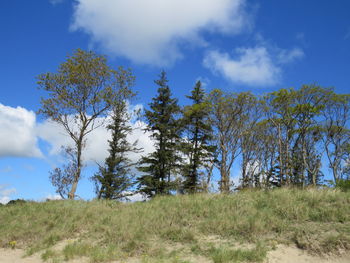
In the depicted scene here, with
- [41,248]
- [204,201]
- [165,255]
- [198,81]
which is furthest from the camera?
[198,81]

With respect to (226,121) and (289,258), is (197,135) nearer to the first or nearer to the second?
(226,121)

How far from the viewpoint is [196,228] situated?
801 centimetres

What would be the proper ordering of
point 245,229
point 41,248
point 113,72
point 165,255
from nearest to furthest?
point 165,255
point 245,229
point 41,248
point 113,72

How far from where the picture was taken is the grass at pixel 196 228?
6.57m

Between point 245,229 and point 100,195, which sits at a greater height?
point 100,195

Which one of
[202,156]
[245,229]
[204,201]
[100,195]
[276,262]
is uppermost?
[202,156]

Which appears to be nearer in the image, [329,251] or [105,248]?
[329,251]

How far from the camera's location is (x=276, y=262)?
5.90 metres

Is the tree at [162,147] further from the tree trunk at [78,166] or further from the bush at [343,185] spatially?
the bush at [343,185]

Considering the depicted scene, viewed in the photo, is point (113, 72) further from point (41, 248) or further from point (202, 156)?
point (41, 248)

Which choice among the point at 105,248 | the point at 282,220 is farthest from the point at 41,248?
the point at 282,220

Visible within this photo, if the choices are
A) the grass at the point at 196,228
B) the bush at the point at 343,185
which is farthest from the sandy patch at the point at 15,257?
the bush at the point at 343,185

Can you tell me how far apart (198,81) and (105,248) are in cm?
2733

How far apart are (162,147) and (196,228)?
19.1 m
